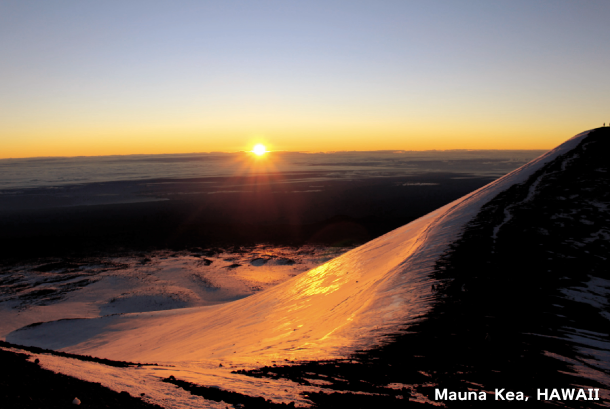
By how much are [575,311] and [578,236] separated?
4.04 m

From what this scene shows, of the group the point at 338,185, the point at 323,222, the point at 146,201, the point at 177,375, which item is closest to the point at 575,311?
the point at 177,375

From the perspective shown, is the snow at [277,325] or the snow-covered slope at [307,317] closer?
the snow at [277,325]

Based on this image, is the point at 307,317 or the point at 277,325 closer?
the point at 307,317

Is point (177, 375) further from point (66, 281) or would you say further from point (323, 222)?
point (323, 222)

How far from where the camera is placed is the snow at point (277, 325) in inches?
272

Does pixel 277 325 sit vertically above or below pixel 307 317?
below

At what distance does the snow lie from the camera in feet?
22.7

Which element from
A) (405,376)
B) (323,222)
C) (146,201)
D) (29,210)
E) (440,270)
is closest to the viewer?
(405,376)

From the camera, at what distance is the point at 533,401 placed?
4609 mm

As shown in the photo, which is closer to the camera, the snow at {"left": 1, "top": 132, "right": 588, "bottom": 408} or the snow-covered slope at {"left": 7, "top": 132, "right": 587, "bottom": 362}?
the snow at {"left": 1, "top": 132, "right": 588, "bottom": 408}

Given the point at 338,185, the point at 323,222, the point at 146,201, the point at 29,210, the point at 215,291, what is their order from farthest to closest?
the point at 338,185
the point at 146,201
the point at 29,210
the point at 323,222
the point at 215,291

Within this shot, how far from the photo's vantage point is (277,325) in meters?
10.9

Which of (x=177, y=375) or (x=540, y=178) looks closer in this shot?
(x=177, y=375)

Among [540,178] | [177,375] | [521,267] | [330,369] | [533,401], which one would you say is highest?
[540,178]
